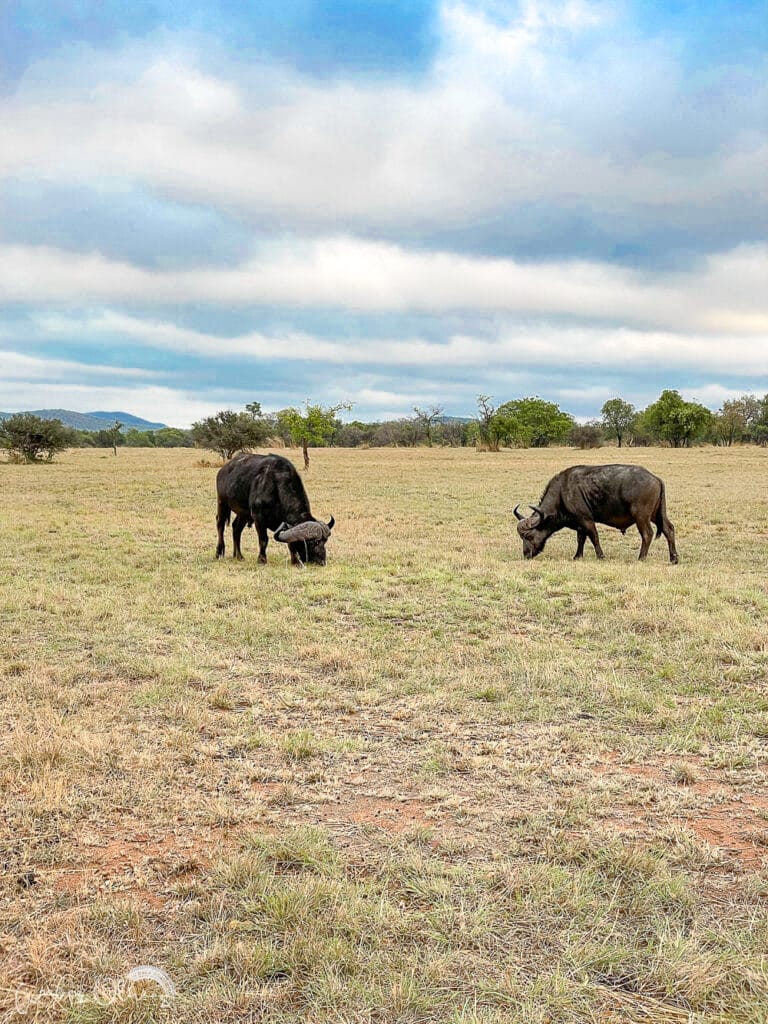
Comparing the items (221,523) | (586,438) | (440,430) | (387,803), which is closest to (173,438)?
(440,430)

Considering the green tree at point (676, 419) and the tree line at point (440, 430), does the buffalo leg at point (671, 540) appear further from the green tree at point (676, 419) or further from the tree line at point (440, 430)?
the green tree at point (676, 419)

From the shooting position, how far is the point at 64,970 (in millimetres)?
3102

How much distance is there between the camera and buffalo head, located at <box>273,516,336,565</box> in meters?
12.8

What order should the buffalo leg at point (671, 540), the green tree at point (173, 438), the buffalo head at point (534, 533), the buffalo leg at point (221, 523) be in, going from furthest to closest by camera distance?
the green tree at point (173, 438) → the buffalo leg at point (221, 523) → the buffalo head at point (534, 533) → the buffalo leg at point (671, 540)

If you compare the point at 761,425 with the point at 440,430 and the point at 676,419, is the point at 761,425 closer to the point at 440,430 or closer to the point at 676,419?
the point at 676,419

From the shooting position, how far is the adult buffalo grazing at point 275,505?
13.1 metres

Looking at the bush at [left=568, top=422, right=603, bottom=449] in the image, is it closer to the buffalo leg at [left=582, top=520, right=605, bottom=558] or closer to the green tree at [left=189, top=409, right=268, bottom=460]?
the green tree at [left=189, top=409, right=268, bottom=460]

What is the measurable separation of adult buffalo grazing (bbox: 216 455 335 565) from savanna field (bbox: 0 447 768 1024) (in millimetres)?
2088

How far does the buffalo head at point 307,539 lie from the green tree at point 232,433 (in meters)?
39.7

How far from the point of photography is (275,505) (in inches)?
535

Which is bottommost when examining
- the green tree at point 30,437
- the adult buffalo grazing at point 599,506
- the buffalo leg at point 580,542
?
the buffalo leg at point 580,542

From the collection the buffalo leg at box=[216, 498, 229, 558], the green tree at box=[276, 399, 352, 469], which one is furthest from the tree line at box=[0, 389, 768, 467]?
the buffalo leg at box=[216, 498, 229, 558]

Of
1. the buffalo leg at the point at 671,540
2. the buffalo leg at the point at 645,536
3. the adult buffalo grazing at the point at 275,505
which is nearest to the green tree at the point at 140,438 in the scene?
the adult buffalo grazing at the point at 275,505

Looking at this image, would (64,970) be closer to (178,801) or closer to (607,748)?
(178,801)
